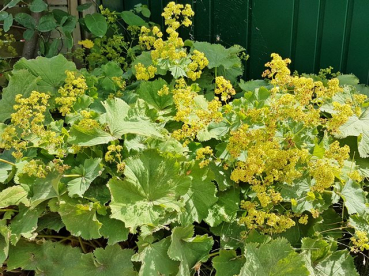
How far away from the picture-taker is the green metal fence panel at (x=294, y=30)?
9.06 ft

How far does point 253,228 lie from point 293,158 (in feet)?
1.05

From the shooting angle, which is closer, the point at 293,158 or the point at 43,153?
the point at 293,158

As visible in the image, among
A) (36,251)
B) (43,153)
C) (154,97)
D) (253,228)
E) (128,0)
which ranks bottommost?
(36,251)

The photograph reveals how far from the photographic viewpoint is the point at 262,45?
10.1 feet

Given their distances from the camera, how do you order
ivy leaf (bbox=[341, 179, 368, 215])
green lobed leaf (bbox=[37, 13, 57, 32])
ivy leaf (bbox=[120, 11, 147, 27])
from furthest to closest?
ivy leaf (bbox=[120, 11, 147, 27]), green lobed leaf (bbox=[37, 13, 57, 32]), ivy leaf (bbox=[341, 179, 368, 215])

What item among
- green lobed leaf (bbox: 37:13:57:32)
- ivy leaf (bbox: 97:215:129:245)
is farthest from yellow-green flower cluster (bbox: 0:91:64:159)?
green lobed leaf (bbox: 37:13:57:32)

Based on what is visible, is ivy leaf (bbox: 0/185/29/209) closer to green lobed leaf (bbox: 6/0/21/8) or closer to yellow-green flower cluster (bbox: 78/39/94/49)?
green lobed leaf (bbox: 6/0/21/8)

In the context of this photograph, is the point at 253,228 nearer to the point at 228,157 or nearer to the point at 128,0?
the point at 228,157

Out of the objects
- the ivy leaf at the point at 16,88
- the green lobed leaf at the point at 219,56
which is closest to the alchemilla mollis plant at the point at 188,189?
the ivy leaf at the point at 16,88

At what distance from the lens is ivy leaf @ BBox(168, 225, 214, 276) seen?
1849 mm

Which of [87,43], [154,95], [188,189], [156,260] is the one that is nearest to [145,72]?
[154,95]

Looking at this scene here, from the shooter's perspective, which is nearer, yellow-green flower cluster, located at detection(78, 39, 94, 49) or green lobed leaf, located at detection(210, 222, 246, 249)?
green lobed leaf, located at detection(210, 222, 246, 249)

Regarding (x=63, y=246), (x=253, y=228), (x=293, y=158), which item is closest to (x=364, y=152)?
(x=293, y=158)

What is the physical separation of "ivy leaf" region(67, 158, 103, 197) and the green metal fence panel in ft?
5.15
